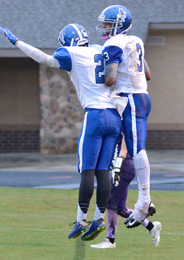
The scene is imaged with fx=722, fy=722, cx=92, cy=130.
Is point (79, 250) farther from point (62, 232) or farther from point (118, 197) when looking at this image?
point (62, 232)

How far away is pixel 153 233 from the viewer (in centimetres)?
831

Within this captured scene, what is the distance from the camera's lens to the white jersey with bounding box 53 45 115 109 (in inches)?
311

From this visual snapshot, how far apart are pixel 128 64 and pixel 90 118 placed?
29.2 inches

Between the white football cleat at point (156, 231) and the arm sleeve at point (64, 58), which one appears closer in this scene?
the arm sleeve at point (64, 58)

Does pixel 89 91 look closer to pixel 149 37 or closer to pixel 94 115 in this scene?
pixel 94 115

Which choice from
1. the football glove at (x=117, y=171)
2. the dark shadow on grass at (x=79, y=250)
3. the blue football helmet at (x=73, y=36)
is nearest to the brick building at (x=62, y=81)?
the dark shadow on grass at (x=79, y=250)

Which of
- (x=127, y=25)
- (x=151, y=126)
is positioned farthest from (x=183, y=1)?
(x=127, y=25)

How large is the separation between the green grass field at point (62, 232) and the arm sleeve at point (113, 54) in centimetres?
216

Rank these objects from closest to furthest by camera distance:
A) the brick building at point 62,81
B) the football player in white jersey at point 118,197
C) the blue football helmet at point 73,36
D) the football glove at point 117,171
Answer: the blue football helmet at point 73,36 → the football glove at point 117,171 → the football player in white jersey at point 118,197 → the brick building at point 62,81

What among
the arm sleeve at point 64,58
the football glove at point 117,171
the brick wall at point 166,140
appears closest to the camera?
the arm sleeve at point 64,58

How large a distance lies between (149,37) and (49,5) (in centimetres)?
333

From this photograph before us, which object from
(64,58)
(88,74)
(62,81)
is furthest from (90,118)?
(62,81)

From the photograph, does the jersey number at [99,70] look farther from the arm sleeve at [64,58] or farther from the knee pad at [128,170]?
the knee pad at [128,170]

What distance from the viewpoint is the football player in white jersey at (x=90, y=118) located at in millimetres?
7902
